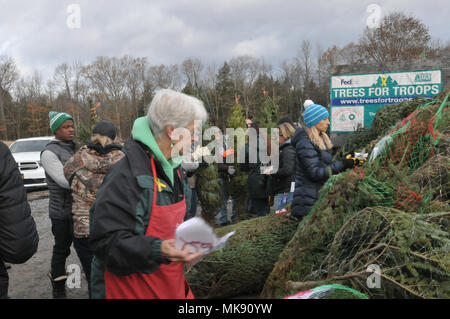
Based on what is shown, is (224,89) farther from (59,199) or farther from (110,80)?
(59,199)

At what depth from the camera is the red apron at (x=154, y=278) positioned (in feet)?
5.29

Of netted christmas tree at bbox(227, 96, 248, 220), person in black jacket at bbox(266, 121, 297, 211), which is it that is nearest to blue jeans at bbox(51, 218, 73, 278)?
person in black jacket at bbox(266, 121, 297, 211)

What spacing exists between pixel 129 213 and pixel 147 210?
0.10 metres

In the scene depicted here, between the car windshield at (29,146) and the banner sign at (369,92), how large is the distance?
10421 millimetres

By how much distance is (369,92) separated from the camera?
8.34 m

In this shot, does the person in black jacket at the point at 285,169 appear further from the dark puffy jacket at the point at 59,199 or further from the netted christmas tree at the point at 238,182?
the dark puffy jacket at the point at 59,199

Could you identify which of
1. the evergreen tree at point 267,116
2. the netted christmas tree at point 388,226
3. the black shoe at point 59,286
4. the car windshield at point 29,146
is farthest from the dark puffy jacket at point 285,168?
the car windshield at point 29,146

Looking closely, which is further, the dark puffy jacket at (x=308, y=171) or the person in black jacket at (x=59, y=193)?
the person in black jacket at (x=59, y=193)

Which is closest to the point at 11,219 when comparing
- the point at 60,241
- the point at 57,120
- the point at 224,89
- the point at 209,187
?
the point at 60,241

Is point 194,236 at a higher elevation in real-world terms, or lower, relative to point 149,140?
lower

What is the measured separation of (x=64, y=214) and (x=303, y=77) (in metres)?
52.1

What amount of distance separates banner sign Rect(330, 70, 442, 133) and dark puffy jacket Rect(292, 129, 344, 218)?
4.88 metres

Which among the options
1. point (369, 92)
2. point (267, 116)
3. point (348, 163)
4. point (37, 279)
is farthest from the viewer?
point (369, 92)
